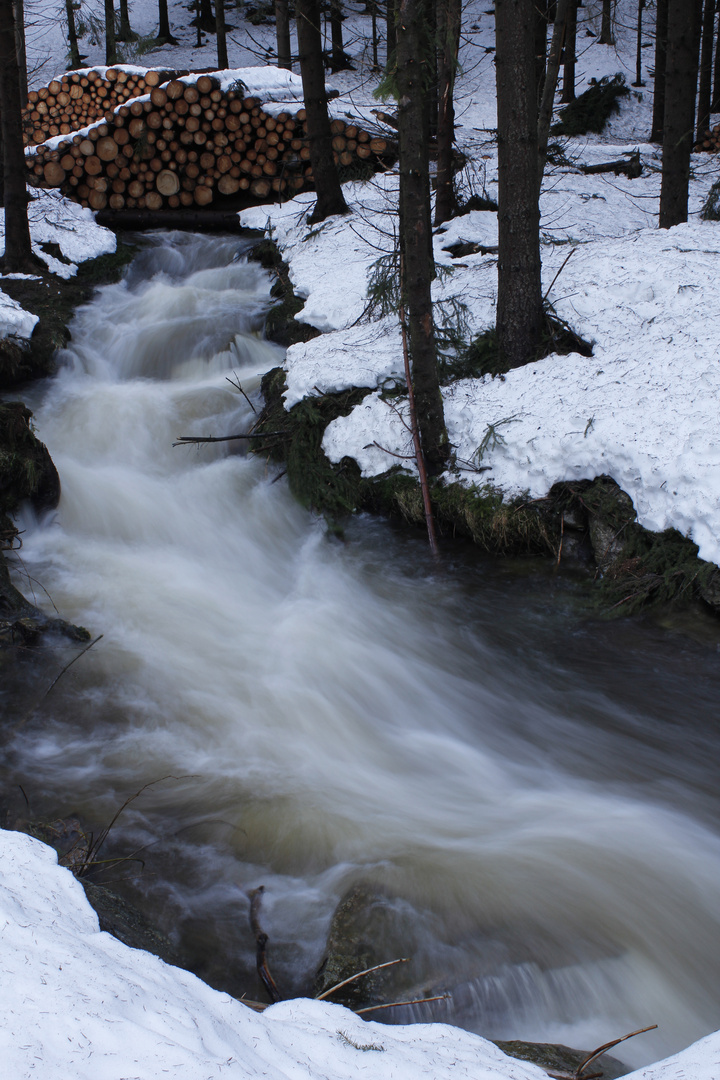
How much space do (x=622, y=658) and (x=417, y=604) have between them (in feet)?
5.39

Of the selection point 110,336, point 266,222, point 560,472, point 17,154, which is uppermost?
point 17,154

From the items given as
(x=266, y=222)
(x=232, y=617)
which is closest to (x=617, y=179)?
(x=266, y=222)

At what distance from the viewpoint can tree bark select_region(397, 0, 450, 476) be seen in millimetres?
5086

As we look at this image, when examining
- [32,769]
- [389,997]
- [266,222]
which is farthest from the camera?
[266,222]

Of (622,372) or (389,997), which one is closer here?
(389,997)

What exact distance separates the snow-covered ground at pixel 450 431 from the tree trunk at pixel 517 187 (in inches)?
17.7

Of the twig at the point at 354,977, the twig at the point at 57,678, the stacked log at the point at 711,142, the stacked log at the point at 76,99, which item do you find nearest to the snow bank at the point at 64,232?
the stacked log at the point at 76,99

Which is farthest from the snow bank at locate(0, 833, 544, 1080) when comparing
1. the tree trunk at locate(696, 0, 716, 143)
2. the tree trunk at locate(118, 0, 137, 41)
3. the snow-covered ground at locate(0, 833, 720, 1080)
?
the tree trunk at locate(118, 0, 137, 41)

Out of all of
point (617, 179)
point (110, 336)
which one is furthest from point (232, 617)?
point (617, 179)

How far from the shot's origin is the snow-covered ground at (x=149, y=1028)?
1.52 meters

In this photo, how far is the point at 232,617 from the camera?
5.61 m

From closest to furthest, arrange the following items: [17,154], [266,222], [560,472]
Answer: [560,472] < [17,154] < [266,222]

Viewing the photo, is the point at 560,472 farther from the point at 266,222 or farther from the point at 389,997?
the point at 266,222

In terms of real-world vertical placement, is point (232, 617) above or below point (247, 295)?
below
